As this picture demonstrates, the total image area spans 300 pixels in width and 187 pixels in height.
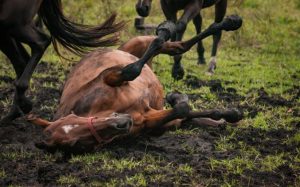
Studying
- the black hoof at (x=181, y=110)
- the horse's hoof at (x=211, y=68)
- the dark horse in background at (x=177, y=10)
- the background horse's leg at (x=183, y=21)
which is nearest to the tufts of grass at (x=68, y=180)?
the black hoof at (x=181, y=110)

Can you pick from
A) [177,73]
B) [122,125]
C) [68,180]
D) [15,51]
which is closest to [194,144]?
[122,125]

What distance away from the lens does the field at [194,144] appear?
438 cm

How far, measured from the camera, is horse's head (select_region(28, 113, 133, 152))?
4.36 meters

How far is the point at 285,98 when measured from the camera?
751 centimetres

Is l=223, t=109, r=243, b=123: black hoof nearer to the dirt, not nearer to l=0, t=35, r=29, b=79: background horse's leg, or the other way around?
the dirt

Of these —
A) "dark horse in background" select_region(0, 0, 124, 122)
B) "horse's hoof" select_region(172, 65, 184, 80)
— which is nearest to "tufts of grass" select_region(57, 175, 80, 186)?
"dark horse in background" select_region(0, 0, 124, 122)

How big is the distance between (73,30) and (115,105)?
74.8 inches

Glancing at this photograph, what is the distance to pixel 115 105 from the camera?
4883 mm

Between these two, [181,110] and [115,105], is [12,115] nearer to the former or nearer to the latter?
[115,105]

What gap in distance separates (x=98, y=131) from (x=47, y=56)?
6.00 m

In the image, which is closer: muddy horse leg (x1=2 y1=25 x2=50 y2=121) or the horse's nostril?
the horse's nostril

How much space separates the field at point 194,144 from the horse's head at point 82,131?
0.21 meters

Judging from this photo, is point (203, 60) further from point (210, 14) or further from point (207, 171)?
point (207, 171)

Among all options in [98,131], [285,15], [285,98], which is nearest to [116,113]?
[98,131]
